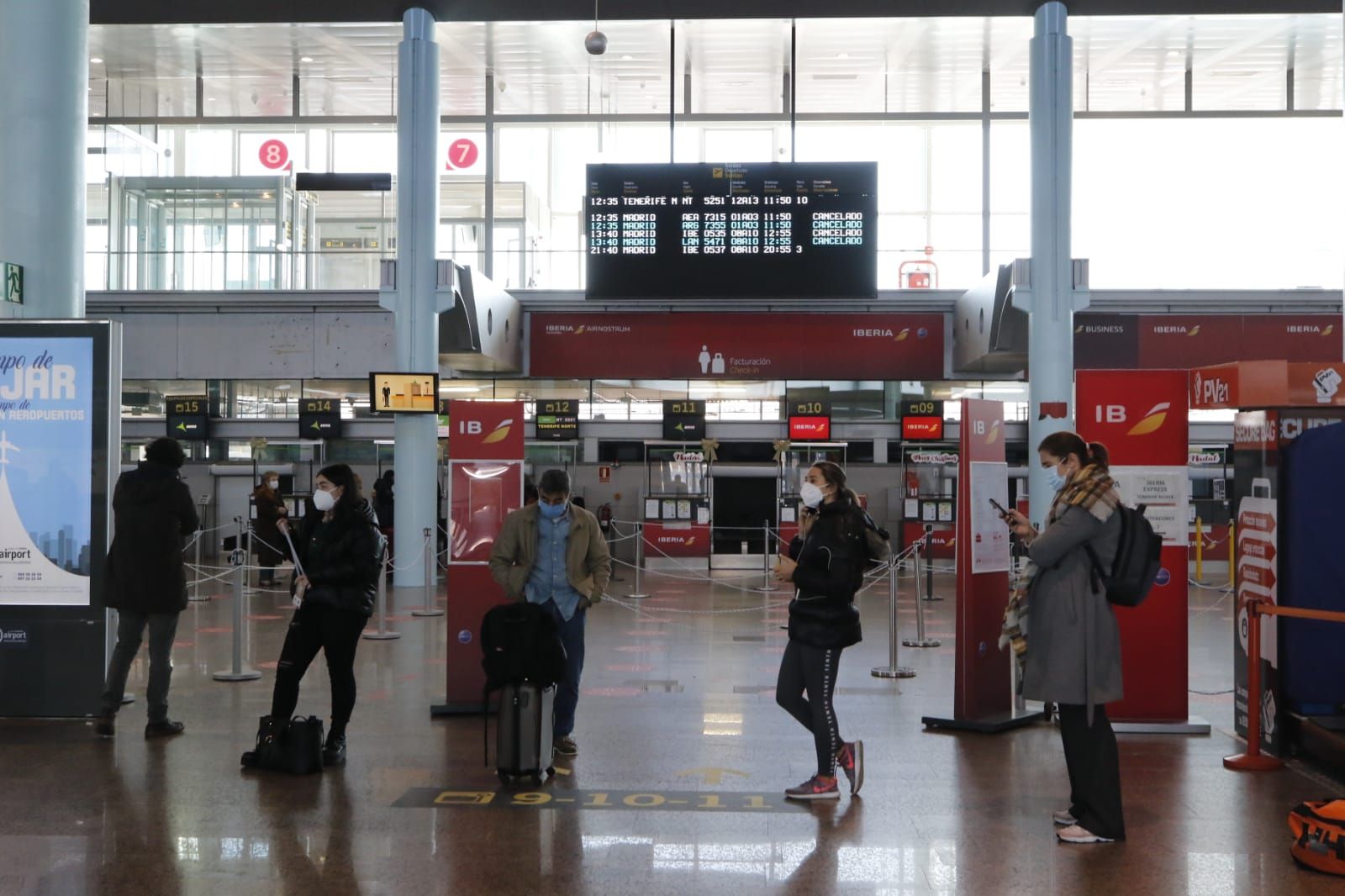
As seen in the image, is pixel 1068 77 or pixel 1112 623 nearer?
pixel 1112 623

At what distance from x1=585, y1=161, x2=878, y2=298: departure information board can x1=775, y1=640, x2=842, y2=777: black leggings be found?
11775mm

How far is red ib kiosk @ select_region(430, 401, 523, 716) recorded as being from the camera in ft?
27.0

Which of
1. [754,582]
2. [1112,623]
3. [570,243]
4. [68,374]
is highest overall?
[570,243]

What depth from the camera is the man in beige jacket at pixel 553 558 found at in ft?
22.4

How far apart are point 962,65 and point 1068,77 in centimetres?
524

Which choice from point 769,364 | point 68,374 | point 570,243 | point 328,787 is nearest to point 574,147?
point 570,243

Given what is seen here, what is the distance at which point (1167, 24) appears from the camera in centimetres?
1872

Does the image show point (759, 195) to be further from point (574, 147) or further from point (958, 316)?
point (574, 147)

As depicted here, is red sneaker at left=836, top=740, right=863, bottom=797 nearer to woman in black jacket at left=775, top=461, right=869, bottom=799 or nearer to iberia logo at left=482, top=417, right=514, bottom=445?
woman in black jacket at left=775, top=461, right=869, bottom=799

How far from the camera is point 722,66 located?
2155cm

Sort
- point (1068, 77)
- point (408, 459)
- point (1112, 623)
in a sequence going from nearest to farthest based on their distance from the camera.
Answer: point (1112, 623)
point (1068, 77)
point (408, 459)

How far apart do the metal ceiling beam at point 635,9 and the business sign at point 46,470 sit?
33.4 feet

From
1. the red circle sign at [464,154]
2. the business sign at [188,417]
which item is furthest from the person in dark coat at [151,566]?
the red circle sign at [464,154]

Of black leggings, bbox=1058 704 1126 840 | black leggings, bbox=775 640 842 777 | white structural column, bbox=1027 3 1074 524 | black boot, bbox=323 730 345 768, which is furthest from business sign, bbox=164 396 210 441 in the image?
black leggings, bbox=1058 704 1126 840
